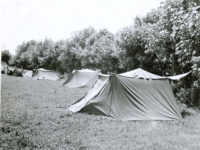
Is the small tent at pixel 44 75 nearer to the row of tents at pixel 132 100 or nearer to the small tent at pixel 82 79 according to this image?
the small tent at pixel 82 79

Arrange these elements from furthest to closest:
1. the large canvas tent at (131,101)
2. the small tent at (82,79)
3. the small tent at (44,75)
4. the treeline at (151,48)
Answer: the small tent at (44,75) → the small tent at (82,79) → the treeline at (151,48) → the large canvas tent at (131,101)

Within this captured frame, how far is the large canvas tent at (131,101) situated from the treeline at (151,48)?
151 cm

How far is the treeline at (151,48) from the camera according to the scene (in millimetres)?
11953

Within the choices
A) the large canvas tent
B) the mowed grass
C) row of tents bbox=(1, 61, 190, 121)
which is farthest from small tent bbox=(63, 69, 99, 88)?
the mowed grass

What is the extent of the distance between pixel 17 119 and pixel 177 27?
31.3 ft

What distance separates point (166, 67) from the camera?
68.0 ft

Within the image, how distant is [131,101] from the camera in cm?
974

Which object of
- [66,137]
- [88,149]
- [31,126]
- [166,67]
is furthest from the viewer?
[166,67]

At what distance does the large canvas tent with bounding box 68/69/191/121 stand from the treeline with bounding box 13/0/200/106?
1.51 meters

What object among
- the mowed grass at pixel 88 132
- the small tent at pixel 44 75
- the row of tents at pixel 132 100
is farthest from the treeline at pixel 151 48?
the small tent at pixel 44 75

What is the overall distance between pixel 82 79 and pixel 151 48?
9.75 meters

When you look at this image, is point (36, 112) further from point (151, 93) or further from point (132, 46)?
point (132, 46)

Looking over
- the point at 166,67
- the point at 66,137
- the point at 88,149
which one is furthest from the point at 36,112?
the point at 166,67

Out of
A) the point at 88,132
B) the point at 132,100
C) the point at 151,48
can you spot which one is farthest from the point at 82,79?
the point at 88,132
